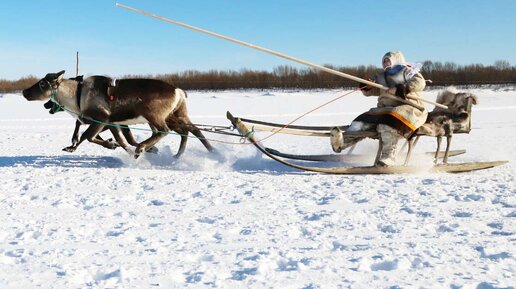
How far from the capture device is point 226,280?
3230mm

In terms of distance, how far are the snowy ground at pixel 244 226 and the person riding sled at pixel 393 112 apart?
1.76ft

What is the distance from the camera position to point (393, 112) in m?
6.98

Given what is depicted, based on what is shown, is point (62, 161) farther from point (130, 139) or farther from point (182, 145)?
point (182, 145)

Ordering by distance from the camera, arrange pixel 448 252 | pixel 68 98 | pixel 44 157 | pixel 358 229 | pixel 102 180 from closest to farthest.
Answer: pixel 448 252 → pixel 358 229 → pixel 102 180 → pixel 68 98 → pixel 44 157

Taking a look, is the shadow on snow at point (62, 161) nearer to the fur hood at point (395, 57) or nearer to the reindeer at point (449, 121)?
the fur hood at point (395, 57)

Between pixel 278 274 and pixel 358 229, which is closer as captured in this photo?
pixel 278 274

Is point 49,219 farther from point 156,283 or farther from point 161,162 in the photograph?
point 161,162

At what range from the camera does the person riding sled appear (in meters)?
6.98

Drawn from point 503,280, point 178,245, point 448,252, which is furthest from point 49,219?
point 503,280

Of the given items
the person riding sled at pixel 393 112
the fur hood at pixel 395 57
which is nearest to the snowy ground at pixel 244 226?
the person riding sled at pixel 393 112

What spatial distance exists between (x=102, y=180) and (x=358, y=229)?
349 centimetres

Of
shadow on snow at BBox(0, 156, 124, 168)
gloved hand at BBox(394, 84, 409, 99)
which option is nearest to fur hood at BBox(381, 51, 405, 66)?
gloved hand at BBox(394, 84, 409, 99)

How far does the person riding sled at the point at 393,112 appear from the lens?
22.9ft

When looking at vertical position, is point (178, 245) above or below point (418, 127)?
below
